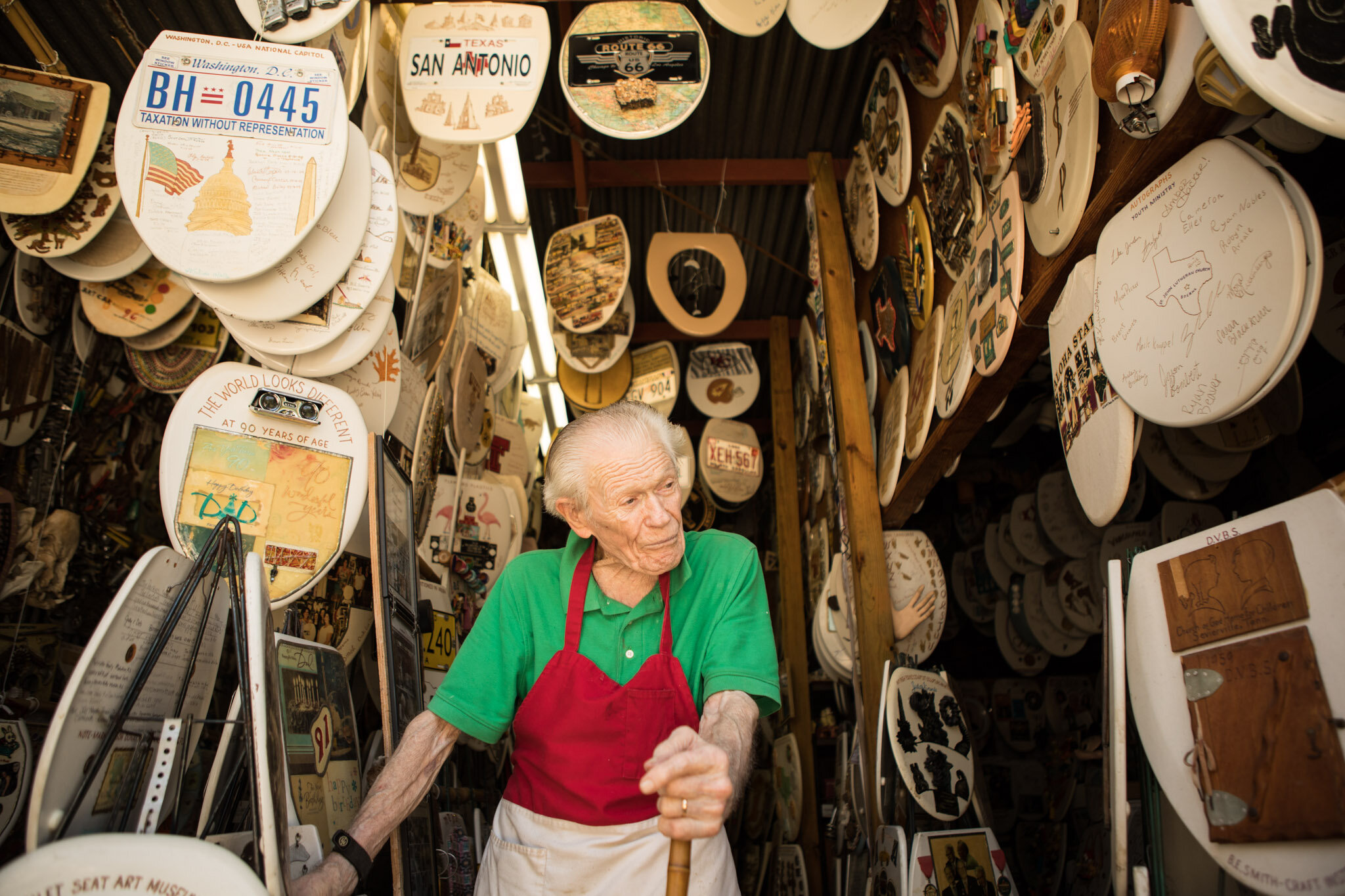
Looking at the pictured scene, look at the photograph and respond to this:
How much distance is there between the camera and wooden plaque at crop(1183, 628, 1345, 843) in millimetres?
1171

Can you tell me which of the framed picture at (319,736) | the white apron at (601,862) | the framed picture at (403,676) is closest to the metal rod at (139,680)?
the framed picture at (319,736)

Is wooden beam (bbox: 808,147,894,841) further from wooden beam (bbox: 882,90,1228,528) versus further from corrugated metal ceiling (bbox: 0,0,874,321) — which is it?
corrugated metal ceiling (bbox: 0,0,874,321)

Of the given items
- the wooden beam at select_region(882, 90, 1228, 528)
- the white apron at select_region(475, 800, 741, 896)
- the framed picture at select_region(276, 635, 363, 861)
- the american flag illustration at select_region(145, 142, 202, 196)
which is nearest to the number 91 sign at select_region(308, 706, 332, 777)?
the framed picture at select_region(276, 635, 363, 861)

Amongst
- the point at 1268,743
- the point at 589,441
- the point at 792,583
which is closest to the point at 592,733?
the point at 589,441

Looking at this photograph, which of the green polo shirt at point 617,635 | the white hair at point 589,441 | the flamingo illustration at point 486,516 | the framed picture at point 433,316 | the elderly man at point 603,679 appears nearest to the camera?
the elderly man at point 603,679

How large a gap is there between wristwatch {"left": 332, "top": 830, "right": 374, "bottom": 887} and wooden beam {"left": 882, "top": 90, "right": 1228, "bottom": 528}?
88.7 inches

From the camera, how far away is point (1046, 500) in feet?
18.0

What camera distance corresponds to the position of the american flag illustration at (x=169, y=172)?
231cm

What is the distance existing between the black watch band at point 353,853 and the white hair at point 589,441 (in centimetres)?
83

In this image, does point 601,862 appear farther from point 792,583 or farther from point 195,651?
point 792,583

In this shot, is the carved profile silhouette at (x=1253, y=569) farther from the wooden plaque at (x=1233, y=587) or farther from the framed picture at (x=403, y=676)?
the framed picture at (x=403, y=676)

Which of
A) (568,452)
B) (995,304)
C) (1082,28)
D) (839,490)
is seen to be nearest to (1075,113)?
(1082,28)

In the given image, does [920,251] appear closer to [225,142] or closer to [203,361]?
[225,142]

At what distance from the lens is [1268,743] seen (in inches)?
49.9
